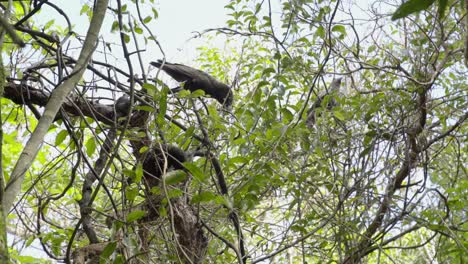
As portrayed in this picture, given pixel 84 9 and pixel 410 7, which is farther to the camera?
pixel 84 9

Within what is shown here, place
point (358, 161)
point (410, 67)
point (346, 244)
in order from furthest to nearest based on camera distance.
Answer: point (410, 67) → point (358, 161) → point (346, 244)

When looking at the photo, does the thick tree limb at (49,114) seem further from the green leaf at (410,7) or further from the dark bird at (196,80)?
the dark bird at (196,80)

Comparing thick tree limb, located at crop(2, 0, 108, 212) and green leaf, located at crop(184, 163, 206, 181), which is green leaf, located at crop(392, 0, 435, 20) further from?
green leaf, located at crop(184, 163, 206, 181)

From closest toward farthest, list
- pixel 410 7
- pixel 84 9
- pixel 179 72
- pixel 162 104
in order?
pixel 410 7, pixel 162 104, pixel 84 9, pixel 179 72

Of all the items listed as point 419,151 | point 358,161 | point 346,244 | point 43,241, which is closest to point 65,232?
point 43,241

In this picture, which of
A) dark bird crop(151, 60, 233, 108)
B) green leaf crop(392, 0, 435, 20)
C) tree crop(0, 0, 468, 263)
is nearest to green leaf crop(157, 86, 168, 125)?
tree crop(0, 0, 468, 263)

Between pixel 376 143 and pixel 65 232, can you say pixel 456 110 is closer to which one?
pixel 376 143

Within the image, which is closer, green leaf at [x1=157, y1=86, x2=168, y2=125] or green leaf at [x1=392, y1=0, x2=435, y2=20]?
green leaf at [x1=392, y1=0, x2=435, y2=20]

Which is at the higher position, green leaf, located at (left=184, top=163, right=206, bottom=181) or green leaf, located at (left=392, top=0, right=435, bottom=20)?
green leaf, located at (left=184, top=163, right=206, bottom=181)

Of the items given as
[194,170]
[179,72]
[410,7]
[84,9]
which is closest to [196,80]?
[179,72]

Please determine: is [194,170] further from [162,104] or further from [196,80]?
[196,80]

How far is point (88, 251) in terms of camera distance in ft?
7.08

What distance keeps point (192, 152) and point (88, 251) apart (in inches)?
25.8

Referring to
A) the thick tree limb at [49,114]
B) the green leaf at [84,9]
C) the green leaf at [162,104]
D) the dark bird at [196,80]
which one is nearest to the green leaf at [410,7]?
the thick tree limb at [49,114]
